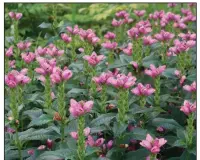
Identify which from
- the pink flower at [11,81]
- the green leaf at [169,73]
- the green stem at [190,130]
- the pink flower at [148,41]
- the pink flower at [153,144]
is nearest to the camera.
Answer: the pink flower at [153,144]

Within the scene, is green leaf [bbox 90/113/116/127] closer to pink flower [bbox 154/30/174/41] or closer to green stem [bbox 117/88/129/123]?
green stem [bbox 117/88/129/123]

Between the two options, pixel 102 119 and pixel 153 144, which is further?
pixel 102 119

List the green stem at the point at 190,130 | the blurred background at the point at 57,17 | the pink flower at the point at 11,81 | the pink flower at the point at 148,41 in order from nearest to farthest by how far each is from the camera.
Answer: the green stem at the point at 190,130, the pink flower at the point at 11,81, the pink flower at the point at 148,41, the blurred background at the point at 57,17

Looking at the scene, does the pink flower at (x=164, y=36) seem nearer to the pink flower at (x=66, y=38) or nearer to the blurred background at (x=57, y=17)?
the pink flower at (x=66, y=38)

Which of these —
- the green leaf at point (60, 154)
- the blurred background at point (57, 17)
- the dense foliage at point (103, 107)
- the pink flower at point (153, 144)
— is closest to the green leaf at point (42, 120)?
the dense foliage at point (103, 107)

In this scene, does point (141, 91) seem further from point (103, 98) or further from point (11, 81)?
point (11, 81)

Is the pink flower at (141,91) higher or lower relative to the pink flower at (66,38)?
lower

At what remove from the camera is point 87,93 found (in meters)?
2.53

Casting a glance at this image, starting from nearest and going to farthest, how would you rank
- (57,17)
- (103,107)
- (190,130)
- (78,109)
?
1. (78,109)
2. (190,130)
3. (103,107)
4. (57,17)

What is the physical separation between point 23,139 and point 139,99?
635mm

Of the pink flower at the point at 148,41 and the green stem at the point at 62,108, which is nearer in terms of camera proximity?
the green stem at the point at 62,108

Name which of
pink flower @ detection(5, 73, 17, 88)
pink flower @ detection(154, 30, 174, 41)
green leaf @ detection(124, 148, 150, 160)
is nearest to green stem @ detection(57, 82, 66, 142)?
pink flower @ detection(5, 73, 17, 88)

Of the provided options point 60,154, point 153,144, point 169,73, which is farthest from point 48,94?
point 169,73

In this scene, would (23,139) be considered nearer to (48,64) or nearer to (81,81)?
(48,64)
